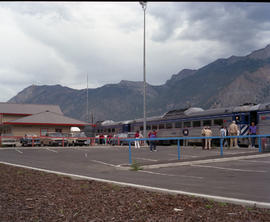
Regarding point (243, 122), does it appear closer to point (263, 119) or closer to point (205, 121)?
point (263, 119)

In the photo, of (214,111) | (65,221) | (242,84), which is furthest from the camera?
(242,84)

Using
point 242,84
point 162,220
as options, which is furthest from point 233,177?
point 242,84

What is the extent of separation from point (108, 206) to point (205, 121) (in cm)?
2469

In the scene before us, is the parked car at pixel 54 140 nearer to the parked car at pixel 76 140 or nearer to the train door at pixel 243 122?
→ the parked car at pixel 76 140

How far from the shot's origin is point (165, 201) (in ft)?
21.2

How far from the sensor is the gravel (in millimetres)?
5281

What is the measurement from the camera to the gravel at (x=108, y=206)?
17.3 ft

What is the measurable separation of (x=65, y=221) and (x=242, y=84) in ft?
612

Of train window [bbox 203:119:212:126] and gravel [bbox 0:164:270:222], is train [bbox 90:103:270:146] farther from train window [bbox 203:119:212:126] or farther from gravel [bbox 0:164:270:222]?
gravel [bbox 0:164:270:222]

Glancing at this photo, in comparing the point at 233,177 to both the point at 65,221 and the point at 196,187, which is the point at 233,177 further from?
the point at 65,221

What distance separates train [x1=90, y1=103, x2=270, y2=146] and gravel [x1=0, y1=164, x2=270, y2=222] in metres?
19.4

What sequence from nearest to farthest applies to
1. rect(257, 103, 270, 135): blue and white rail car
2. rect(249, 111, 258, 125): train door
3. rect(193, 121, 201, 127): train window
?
1. rect(257, 103, 270, 135): blue and white rail car
2. rect(249, 111, 258, 125): train door
3. rect(193, 121, 201, 127): train window

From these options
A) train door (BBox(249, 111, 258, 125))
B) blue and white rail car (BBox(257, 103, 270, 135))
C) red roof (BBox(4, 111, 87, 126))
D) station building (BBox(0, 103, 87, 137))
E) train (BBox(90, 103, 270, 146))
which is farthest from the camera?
station building (BBox(0, 103, 87, 137))

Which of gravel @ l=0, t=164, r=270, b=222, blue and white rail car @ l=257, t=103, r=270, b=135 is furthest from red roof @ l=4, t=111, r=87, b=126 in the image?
gravel @ l=0, t=164, r=270, b=222
